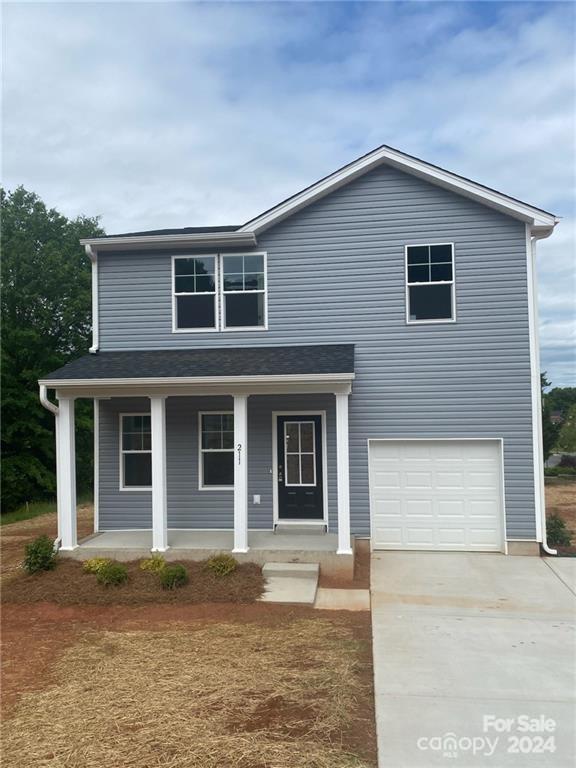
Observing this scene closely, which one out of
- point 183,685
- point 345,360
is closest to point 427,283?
point 345,360

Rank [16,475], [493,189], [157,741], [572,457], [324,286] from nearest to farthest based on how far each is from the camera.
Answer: [157,741] → [493,189] → [324,286] → [16,475] → [572,457]

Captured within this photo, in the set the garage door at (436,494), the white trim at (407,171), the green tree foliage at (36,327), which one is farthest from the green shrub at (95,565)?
the green tree foliage at (36,327)

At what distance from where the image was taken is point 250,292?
10.6 metres

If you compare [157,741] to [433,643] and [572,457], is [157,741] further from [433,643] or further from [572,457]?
[572,457]

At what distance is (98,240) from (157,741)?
8.98 meters

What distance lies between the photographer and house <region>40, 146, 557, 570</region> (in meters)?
9.78

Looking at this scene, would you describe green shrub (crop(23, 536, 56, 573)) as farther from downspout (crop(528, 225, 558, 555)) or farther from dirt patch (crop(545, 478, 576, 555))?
dirt patch (crop(545, 478, 576, 555))

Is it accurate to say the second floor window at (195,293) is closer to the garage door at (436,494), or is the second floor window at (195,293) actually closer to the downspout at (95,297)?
the downspout at (95,297)

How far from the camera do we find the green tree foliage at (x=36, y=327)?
21.3 meters

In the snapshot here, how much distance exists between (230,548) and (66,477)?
9.96ft

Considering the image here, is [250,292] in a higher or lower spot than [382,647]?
higher

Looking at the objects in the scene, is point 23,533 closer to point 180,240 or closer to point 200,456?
point 200,456

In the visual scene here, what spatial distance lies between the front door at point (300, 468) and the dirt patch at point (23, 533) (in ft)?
14.8

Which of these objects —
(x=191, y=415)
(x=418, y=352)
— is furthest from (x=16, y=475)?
(x=418, y=352)
